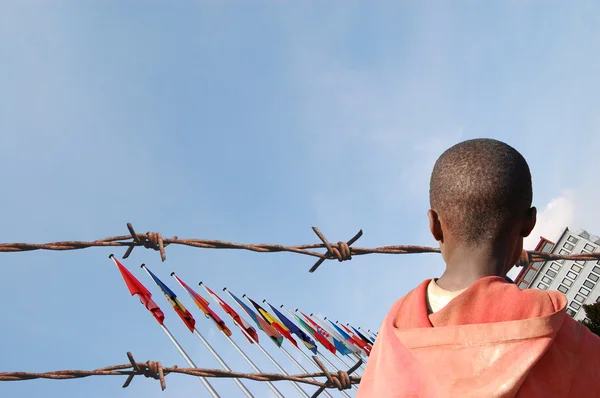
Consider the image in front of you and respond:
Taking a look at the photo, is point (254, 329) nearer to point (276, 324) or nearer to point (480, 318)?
point (276, 324)

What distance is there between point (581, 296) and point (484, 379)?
6585 cm

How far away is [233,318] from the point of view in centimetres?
1088

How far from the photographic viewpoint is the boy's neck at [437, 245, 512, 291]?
1.55 m

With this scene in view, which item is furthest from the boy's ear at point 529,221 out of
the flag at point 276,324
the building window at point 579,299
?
the building window at point 579,299

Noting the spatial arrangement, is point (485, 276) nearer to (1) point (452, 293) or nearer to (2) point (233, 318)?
(1) point (452, 293)

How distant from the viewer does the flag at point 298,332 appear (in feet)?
38.5

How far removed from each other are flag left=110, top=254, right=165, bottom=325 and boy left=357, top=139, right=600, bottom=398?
7.65 m

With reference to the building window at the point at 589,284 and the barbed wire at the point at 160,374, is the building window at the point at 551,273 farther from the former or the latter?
the barbed wire at the point at 160,374

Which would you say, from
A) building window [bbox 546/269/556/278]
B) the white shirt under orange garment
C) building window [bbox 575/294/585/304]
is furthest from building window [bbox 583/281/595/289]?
the white shirt under orange garment

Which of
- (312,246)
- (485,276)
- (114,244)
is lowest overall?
(485,276)

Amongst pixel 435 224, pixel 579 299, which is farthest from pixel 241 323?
pixel 579 299

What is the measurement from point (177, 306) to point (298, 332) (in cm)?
318

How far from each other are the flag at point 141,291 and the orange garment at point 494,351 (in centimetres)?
775

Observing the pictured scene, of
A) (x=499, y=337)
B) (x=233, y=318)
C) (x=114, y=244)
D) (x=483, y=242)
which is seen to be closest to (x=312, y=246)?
(x=114, y=244)
